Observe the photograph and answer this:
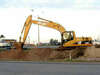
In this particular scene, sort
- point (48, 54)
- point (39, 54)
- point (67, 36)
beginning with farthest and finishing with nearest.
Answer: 1. point (67, 36)
2. point (48, 54)
3. point (39, 54)

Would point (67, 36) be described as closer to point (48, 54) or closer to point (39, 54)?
point (48, 54)

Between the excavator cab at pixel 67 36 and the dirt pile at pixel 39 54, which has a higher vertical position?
the excavator cab at pixel 67 36

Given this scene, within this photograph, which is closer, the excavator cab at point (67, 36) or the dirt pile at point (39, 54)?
the dirt pile at point (39, 54)

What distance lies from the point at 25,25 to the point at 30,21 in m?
1.14

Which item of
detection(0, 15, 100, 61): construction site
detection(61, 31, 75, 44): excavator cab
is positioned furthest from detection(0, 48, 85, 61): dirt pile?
detection(61, 31, 75, 44): excavator cab

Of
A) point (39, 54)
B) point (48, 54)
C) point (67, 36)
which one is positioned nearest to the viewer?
point (39, 54)

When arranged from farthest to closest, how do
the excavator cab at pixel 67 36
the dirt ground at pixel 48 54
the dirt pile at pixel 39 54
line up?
the excavator cab at pixel 67 36
the dirt pile at pixel 39 54
the dirt ground at pixel 48 54

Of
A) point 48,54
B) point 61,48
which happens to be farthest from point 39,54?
point 61,48

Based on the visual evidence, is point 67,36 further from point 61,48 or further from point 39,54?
point 39,54

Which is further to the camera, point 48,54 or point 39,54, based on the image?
point 48,54

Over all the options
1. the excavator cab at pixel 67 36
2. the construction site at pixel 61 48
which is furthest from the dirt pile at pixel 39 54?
the excavator cab at pixel 67 36

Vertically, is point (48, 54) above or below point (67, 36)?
below

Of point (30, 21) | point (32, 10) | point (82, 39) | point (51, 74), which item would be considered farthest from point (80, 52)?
point (51, 74)

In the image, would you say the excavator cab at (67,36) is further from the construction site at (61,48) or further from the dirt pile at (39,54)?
the dirt pile at (39,54)
